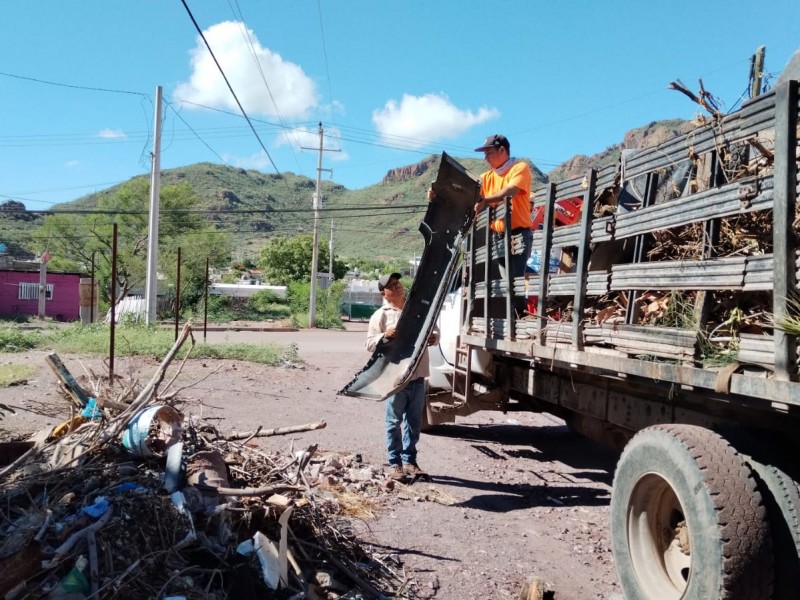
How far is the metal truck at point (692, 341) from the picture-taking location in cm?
259

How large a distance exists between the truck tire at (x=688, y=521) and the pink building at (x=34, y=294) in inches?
1570

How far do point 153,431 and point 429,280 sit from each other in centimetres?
261

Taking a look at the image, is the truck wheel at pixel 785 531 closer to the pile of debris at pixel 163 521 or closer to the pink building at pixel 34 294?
the pile of debris at pixel 163 521

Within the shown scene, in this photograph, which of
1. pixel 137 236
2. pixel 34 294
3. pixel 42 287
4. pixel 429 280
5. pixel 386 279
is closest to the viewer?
pixel 429 280

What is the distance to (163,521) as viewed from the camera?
11.1ft

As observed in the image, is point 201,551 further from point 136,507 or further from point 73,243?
point 73,243

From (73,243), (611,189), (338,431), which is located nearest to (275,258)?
(73,243)

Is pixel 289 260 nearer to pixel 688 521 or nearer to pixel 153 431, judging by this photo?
pixel 153 431

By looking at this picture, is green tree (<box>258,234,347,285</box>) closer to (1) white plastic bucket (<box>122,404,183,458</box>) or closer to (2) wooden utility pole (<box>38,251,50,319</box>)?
(2) wooden utility pole (<box>38,251,50,319</box>)

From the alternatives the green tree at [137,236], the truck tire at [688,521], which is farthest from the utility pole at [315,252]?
the truck tire at [688,521]

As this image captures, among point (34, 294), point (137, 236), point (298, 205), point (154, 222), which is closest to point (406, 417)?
point (154, 222)

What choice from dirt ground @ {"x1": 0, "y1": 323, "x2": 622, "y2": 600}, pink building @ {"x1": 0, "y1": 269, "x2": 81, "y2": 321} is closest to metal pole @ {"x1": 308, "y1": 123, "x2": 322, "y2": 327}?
pink building @ {"x1": 0, "y1": 269, "x2": 81, "y2": 321}

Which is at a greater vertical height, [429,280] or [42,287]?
[429,280]

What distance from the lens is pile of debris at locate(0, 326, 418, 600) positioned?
303cm
